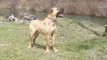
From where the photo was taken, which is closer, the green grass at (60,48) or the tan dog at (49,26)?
the green grass at (60,48)

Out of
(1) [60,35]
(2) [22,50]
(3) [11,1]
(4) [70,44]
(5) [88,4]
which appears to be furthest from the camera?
(3) [11,1]

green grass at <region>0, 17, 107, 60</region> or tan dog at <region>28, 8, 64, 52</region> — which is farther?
tan dog at <region>28, 8, 64, 52</region>

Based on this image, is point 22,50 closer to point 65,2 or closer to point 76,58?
point 76,58

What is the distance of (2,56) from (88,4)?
74.6ft

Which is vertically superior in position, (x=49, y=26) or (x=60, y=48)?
(x=49, y=26)

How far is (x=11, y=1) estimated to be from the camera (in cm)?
3453

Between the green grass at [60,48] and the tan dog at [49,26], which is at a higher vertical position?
the tan dog at [49,26]

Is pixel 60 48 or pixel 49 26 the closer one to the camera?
pixel 49 26

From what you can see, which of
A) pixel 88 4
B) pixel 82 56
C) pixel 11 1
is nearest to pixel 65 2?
pixel 88 4

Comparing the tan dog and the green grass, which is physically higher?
the tan dog

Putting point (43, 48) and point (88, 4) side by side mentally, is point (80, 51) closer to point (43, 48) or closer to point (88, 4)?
point (43, 48)

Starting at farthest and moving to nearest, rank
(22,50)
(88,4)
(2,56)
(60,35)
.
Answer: (88,4) → (60,35) → (22,50) → (2,56)

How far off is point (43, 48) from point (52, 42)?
49 cm

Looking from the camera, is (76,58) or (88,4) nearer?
(76,58)
